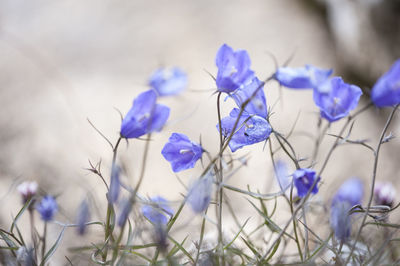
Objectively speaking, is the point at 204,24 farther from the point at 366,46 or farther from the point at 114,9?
the point at 366,46

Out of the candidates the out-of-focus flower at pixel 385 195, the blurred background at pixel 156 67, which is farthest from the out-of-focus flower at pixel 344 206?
the blurred background at pixel 156 67

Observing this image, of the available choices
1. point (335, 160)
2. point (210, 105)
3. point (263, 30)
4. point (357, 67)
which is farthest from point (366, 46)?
point (210, 105)

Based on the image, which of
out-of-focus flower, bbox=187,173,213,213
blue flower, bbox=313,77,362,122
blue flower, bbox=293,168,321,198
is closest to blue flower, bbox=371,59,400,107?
blue flower, bbox=313,77,362,122

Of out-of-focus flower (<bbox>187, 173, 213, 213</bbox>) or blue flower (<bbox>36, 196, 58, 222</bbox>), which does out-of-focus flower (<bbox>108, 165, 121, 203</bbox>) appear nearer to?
out-of-focus flower (<bbox>187, 173, 213, 213</bbox>)

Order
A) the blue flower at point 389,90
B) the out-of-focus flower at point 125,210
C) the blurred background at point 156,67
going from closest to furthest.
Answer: the out-of-focus flower at point 125,210, the blue flower at point 389,90, the blurred background at point 156,67

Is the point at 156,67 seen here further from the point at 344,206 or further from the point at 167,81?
the point at 344,206

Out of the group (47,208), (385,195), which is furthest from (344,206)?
(47,208)

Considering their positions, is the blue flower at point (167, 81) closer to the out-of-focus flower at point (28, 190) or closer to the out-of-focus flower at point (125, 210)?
the out-of-focus flower at point (28, 190)
